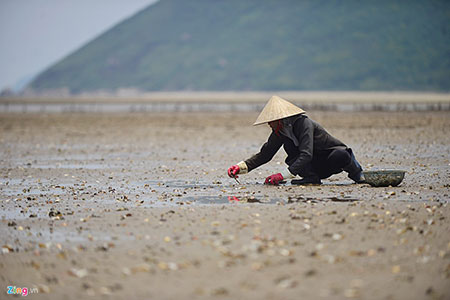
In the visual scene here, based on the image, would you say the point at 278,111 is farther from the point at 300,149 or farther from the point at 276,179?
the point at 276,179

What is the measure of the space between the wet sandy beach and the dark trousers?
13.8 inches

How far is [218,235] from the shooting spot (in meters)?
8.42

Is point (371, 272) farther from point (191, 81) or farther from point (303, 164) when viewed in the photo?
point (191, 81)

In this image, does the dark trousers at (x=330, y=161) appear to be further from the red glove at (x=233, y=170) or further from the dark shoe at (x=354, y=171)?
the red glove at (x=233, y=170)

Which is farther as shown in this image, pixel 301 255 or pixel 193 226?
pixel 193 226

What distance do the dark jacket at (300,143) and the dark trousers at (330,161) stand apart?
0.29ft

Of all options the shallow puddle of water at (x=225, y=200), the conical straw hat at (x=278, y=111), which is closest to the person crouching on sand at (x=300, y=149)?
the conical straw hat at (x=278, y=111)

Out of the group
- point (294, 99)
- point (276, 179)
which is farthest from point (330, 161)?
point (294, 99)

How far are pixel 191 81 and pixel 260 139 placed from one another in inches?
6689

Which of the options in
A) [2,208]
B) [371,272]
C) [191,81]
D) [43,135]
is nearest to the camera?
[371,272]

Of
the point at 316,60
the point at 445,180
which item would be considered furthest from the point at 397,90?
the point at 445,180

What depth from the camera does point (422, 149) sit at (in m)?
20.3

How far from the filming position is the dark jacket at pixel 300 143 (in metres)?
11.9

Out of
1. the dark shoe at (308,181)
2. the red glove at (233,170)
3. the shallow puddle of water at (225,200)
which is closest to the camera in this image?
the shallow puddle of water at (225,200)
